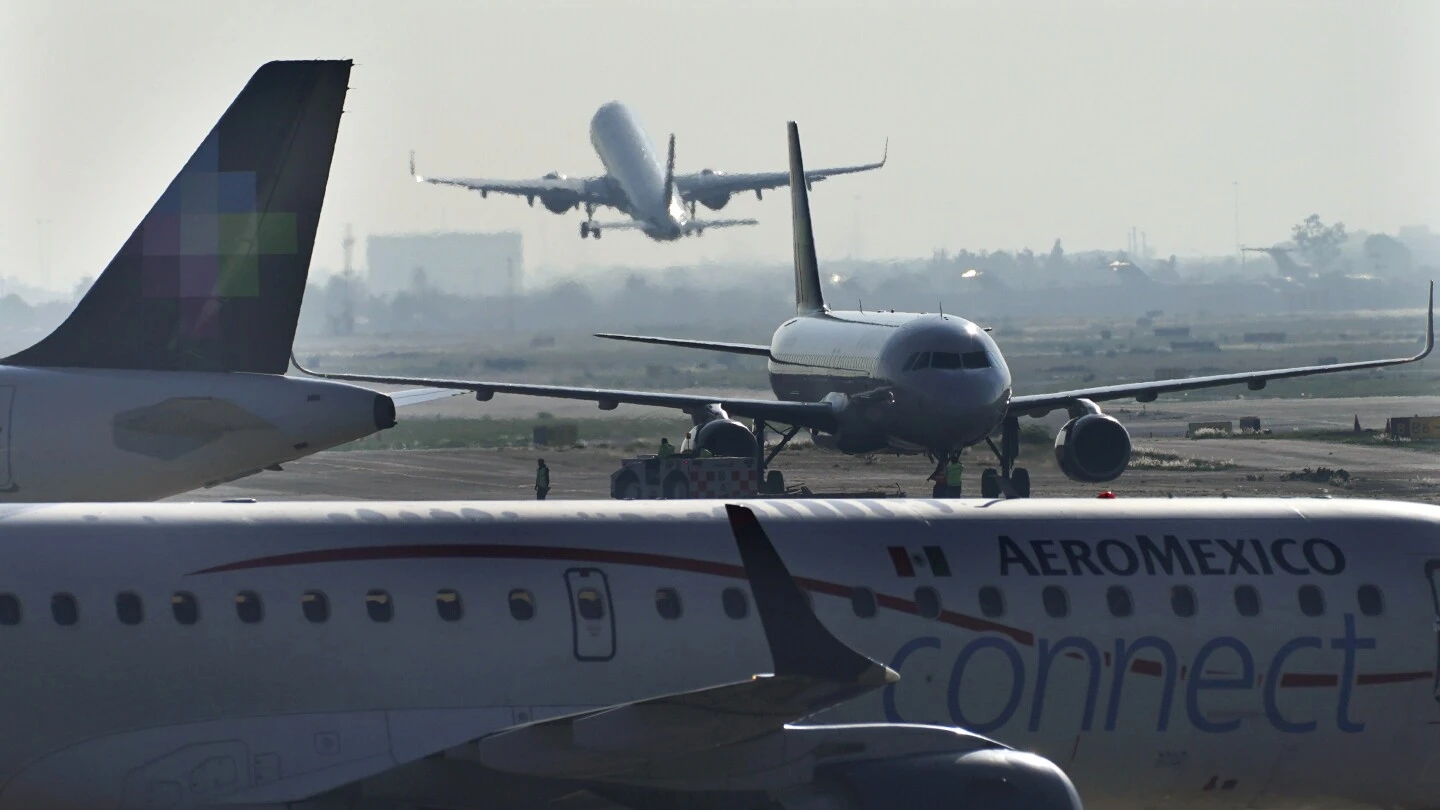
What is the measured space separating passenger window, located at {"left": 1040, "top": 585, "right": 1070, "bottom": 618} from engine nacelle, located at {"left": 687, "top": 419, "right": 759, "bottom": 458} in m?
30.9

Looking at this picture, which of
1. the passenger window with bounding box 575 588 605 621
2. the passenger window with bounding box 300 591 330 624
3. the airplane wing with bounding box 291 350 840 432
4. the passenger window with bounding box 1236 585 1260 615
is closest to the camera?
the passenger window with bounding box 300 591 330 624

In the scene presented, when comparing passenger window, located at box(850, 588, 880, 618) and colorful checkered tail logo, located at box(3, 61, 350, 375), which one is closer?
passenger window, located at box(850, 588, 880, 618)

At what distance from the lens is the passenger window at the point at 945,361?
4678 cm

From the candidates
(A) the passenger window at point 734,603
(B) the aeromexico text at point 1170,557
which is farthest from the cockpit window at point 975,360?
(A) the passenger window at point 734,603

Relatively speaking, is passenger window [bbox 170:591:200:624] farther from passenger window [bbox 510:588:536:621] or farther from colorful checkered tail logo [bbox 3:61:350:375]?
colorful checkered tail logo [bbox 3:61:350:375]

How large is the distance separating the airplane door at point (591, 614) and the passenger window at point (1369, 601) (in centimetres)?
662

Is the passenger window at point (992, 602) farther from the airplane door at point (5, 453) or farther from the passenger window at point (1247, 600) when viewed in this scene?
the airplane door at point (5, 453)

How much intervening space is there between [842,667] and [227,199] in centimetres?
1515

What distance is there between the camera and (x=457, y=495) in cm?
5325

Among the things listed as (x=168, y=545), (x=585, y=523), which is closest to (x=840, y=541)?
(x=585, y=523)

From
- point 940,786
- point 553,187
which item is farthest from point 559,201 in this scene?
point 940,786

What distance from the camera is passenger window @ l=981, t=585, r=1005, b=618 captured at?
17.3m

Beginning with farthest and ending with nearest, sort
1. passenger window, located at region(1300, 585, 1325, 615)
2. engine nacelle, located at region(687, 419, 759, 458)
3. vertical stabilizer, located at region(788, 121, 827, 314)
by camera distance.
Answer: vertical stabilizer, located at region(788, 121, 827, 314)
engine nacelle, located at region(687, 419, 759, 458)
passenger window, located at region(1300, 585, 1325, 615)

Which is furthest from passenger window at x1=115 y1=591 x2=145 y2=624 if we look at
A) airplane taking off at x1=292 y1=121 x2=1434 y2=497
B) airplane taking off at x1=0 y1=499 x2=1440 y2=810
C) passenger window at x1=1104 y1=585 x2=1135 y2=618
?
airplane taking off at x1=292 y1=121 x2=1434 y2=497
